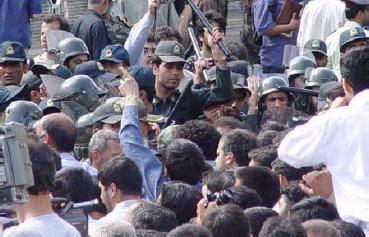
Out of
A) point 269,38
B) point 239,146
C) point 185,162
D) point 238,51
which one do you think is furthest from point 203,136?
point 269,38

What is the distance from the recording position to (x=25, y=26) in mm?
16828

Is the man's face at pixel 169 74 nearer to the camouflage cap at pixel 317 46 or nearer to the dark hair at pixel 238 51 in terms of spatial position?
the camouflage cap at pixel 317 46

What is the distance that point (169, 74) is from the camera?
13.7 meters

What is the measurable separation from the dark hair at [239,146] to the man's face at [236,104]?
8.61 ft

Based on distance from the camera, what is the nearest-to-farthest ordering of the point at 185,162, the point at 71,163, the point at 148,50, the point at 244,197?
the point at 244,197
the point at 185,162
the point at 71,163
the point at 148,50

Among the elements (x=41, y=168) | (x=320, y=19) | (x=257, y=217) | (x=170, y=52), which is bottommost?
(x=320, y=19)

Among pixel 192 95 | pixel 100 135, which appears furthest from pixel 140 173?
pixel 192 95

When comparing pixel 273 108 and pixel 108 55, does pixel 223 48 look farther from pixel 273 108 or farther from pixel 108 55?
pixel 108 55

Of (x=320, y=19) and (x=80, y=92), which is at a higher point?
(x=80, y=92)

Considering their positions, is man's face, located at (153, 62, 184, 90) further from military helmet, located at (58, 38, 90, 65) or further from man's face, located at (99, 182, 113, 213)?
man's face, located at (99, 182, 113, 213)

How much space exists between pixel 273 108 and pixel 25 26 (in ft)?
14.3

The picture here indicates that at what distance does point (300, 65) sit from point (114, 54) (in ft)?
6.04

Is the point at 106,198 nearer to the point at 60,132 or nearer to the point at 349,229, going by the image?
the point at 60,132

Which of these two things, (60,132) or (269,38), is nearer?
(60,132)
